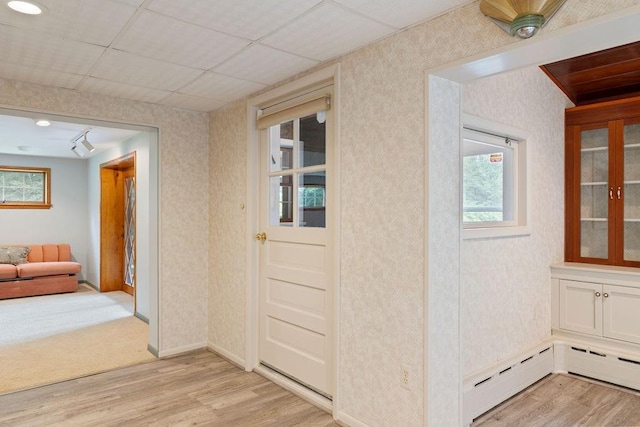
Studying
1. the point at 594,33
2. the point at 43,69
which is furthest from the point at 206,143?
the point at 594,33

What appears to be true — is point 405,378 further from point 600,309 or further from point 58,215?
point 58,215

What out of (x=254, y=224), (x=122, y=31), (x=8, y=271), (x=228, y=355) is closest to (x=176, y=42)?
(x=122, y=31)

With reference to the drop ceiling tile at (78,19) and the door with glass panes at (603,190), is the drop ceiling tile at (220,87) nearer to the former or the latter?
the drop ceiling tile at (78,19)

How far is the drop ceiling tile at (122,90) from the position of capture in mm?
3189

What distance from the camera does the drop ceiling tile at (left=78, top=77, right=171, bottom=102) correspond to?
319cm

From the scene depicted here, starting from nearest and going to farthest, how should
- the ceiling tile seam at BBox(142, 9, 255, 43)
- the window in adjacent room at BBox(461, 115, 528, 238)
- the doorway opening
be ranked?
→ the ceiling tile seam at BBox(142, 9, 255, 43), the window in adjacent room at BBox(461, 115, 528, 238), the doorway opening

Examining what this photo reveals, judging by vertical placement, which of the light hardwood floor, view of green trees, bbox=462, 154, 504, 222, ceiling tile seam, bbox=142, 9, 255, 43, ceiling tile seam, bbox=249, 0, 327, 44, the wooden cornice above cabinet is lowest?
the light hardwood floor

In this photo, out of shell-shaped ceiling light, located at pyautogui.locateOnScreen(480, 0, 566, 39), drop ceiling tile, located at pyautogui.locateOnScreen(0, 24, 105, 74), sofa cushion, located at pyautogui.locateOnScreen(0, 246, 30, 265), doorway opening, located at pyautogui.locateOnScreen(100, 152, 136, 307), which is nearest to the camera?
shell-shaped ceiling light, located at pyautogui.locateOnScreen(480, 0, 566, 39)

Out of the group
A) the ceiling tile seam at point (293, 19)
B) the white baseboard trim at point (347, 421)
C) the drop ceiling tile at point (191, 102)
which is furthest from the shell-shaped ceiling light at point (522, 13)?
the drop ceiling tile at point (191, 102)

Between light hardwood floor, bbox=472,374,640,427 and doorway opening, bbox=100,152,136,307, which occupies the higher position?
doorway opening, bbox=100,152,136,307

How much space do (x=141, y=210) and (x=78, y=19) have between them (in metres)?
3.42

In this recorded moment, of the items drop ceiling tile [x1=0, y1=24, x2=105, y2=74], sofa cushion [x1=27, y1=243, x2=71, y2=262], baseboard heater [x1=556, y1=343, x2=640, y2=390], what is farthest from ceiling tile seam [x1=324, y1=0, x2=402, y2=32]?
sofa cushion [x1=27, y1=243, x2=71, y2=262]

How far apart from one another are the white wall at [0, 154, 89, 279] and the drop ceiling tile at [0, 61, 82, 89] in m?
5.25

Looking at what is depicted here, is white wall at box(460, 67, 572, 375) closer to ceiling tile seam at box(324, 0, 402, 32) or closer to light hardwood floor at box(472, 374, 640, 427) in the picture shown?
light hardwood floor at box(472, 374, 640, 427)
